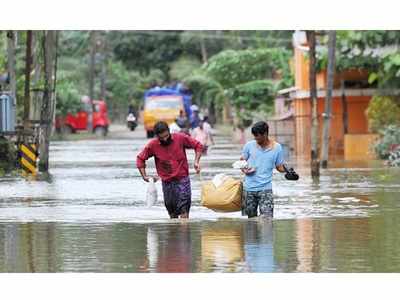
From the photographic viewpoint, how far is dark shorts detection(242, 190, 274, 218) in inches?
653

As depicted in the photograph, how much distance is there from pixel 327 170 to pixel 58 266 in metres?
19.5

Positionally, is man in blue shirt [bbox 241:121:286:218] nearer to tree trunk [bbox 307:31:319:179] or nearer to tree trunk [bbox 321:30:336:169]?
tree trunk [bbox 307:31:319:179]

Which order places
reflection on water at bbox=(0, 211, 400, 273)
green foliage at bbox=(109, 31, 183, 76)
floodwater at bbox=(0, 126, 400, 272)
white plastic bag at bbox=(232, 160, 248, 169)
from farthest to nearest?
green foliage at bbox=(109, 31, 183, 76)
white plastic bag at bbox=(232, 160, 248, 169)
floodwater at bbox=(0, 126, 400, 272)
reflection on water at bbox=(0, 211, 400, 273)

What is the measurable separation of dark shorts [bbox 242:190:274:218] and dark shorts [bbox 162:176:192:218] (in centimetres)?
86

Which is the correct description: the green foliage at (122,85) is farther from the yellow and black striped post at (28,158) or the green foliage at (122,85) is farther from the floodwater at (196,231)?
the floodwater at (196,231)

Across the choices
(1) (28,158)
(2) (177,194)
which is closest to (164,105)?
(1) (28,158)

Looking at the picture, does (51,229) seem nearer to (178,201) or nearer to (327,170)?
(178,201)

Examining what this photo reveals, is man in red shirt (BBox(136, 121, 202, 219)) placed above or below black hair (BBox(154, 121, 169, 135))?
below

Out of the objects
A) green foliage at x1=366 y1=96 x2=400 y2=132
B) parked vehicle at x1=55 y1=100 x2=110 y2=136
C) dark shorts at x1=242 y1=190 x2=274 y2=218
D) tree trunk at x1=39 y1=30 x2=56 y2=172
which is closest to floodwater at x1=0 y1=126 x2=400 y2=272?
dark shorts at x1=242 y1=190 x2=274 y2=218

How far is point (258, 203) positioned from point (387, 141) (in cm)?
2020

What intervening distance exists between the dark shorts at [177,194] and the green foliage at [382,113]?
22333mm

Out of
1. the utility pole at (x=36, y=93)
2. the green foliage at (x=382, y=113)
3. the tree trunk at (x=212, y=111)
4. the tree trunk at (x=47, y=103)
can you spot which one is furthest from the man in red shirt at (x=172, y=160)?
the tree trunk at (x=212, y=111)

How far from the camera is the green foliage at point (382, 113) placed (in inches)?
1542
